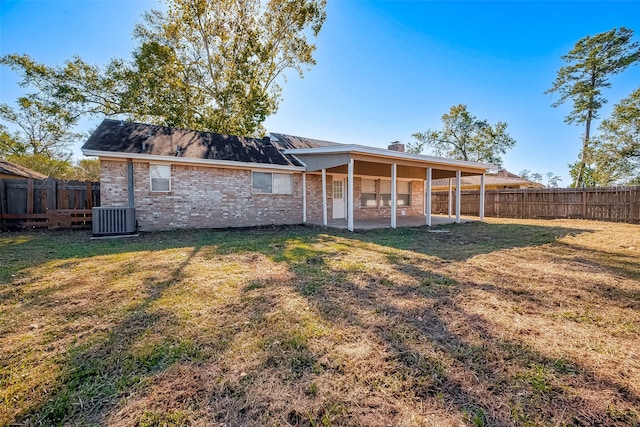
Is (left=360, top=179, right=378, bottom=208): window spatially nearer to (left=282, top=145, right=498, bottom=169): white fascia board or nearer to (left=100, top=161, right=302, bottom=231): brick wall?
(left=282, top=145, right=498, bottom=169): white fascia board

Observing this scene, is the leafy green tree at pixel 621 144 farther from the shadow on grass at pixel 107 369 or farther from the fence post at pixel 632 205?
the shadow on grass at pixel 107 369

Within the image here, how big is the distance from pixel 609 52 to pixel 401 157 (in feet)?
73.0

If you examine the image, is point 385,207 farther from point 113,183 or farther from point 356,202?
point 113,183

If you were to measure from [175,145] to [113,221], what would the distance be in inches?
→ 145

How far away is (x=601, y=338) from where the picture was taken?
105 inches

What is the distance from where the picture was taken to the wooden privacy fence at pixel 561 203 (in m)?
13.3

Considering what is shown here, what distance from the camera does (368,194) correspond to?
49.4ft

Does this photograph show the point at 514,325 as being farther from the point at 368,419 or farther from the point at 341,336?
the point at 368,419

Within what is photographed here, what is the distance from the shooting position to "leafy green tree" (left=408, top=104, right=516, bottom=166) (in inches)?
1268

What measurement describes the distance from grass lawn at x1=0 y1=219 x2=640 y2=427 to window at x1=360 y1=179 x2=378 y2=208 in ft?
31.3

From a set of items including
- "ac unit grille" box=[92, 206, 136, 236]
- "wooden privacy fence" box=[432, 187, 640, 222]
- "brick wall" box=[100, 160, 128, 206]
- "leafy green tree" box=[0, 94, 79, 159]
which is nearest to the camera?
"ac unit grille" box=[92, 206, 136, 236]

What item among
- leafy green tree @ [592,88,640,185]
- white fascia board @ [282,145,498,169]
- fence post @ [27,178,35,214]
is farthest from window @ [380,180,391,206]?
leafy green tree @ [592,88,640,185]

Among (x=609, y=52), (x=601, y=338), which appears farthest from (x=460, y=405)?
(x=609, y=52)

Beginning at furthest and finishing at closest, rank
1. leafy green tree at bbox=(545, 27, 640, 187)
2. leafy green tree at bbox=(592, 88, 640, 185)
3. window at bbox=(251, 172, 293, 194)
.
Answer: leafy green tree at bbox=(545, 27, 640, 187)
leafy green tree at bbox=(592, 88, 640, 185)
window at bbox=(251, 172, 293, 194)
